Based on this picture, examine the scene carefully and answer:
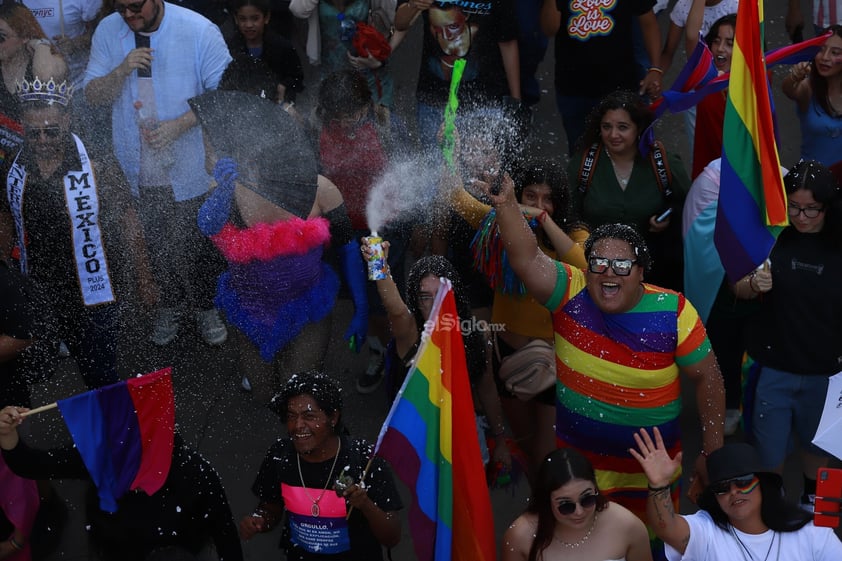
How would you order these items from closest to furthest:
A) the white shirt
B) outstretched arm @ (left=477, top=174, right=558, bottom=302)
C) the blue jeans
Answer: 1. the white shirt
2. outstretched arm @ (left=477, top=174, right=558, bottom=302)
3. the blue jeans

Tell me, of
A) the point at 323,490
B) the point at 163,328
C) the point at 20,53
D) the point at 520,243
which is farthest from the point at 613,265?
the point at 20,53

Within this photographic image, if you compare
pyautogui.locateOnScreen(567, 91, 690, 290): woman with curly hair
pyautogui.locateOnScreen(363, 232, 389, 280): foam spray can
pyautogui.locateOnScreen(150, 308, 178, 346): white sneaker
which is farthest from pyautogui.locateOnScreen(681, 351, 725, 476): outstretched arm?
pyautogui.locateOnScreen(150, 308, 178, 346): white sneaker

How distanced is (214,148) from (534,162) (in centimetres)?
177

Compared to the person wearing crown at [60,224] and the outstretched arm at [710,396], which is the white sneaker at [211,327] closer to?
the person wearing crown at [60,224]

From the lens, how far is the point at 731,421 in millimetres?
5684

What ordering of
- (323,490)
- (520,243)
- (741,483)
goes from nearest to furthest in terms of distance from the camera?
1. (741,483)
2. (323,490)
3. (520,243)

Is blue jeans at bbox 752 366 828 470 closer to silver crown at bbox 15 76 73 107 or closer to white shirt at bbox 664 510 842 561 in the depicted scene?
white shirt at bbox 664 510 842 561

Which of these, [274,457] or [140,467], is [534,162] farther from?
[140,467]

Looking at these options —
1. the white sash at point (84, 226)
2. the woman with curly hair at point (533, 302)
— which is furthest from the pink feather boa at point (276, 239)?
the woman with curly hair at point (533, 302)

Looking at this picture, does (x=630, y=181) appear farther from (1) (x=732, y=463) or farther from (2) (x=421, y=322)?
(1) (x=732, y=463)

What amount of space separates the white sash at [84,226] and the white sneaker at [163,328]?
3.21ft

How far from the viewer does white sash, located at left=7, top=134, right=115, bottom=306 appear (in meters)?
5.23

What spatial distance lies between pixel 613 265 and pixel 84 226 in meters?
2.42

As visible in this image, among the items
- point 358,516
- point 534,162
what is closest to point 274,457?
point 358,516
